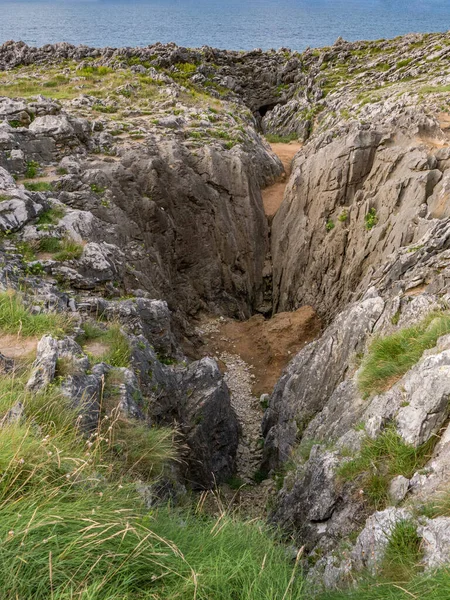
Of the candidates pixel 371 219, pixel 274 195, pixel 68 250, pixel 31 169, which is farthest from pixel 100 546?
pixel 274 195

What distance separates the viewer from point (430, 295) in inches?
408

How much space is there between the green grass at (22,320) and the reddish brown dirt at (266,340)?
11.6 meters

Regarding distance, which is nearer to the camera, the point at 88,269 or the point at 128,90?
the point at 88,269

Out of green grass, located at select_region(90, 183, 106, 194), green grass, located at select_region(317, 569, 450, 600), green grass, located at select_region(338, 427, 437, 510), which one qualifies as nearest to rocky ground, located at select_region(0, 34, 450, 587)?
green grass, located at select_region(338, 427, 437, 510)

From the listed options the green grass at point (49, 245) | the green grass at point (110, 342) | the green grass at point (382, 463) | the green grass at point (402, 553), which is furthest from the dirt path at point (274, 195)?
the green grass at point (402, 553)

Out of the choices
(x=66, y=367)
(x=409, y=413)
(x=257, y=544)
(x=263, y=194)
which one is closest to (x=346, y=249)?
(x=263, y=194)

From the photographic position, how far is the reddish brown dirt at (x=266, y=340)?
1989 cm

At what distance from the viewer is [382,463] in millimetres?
6664

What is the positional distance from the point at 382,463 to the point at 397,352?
8.72ft

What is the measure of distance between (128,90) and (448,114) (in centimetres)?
2099

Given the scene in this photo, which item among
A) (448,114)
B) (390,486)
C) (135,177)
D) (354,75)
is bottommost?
(390,486)

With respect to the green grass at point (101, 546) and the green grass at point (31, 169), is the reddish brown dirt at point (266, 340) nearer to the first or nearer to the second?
the green grass at point (31, 169)

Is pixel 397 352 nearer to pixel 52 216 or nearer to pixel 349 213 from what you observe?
pixel 52 216

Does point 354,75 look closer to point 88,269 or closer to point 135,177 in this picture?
point 135,177
